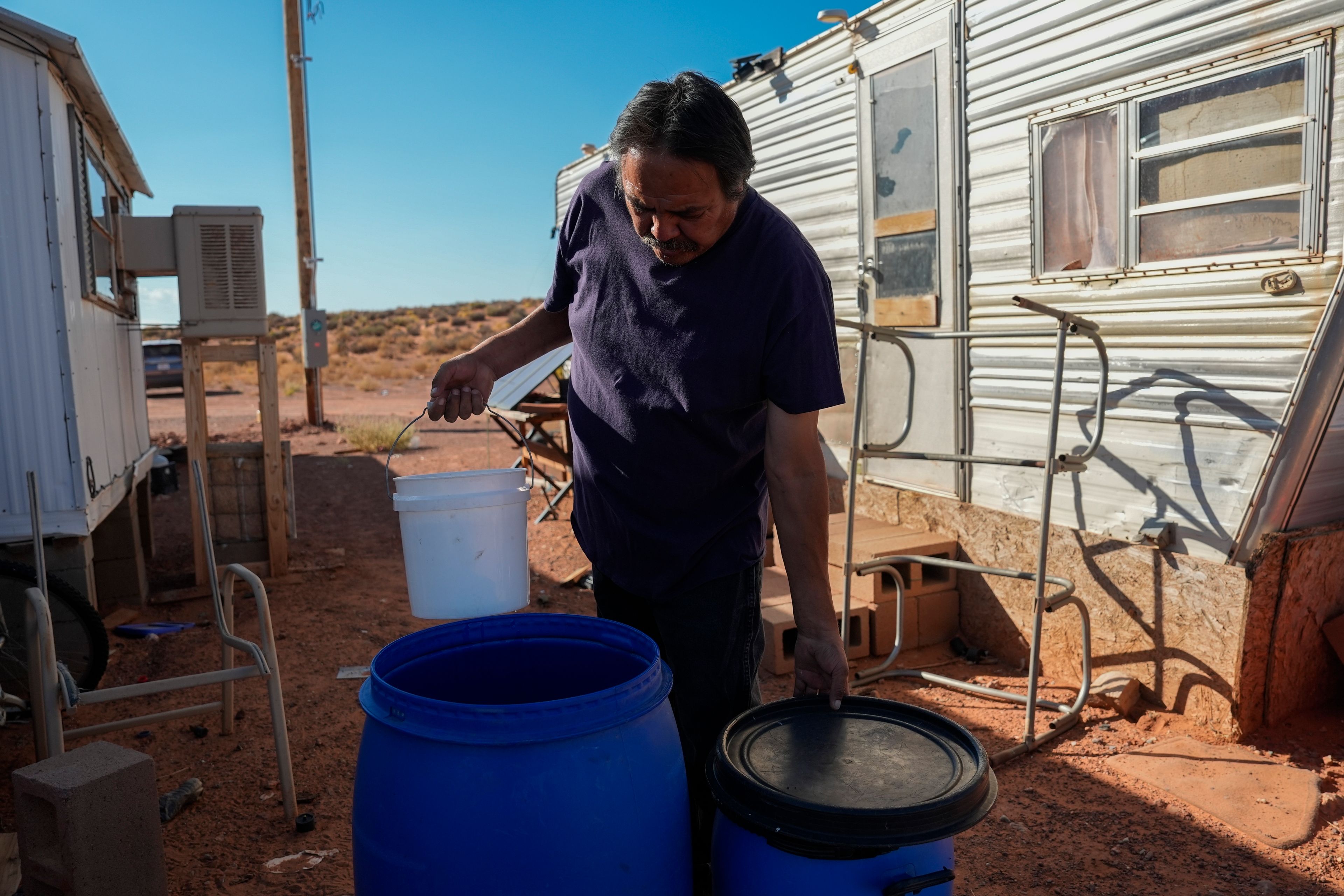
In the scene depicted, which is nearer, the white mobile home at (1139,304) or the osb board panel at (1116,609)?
the white mobile home at (1139,304)

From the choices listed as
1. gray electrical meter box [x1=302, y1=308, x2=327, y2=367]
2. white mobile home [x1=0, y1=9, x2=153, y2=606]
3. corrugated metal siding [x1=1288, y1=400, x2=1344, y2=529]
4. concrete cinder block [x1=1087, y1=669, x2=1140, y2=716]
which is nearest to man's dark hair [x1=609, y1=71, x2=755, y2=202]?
corrugated metal siding [x1=1288, y1=400, x2=1344, y2=529]

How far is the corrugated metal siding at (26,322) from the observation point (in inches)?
178

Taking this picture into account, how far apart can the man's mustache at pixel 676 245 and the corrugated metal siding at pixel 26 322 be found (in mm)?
4077

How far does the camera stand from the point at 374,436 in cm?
1285

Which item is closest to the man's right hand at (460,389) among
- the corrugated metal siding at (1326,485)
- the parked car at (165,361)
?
the corrugated metal siding at (1326,485)

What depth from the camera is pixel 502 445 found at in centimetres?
1315

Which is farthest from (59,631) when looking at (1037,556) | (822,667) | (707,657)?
(1037,556)

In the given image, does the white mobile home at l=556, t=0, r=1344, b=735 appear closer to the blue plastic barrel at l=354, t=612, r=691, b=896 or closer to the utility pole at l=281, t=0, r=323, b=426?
the blue plastic barrel at l=354, t=612, r=691, b=896

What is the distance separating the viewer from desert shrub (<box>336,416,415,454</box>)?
41.5ft

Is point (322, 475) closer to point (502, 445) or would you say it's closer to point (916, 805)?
point (502, 445)

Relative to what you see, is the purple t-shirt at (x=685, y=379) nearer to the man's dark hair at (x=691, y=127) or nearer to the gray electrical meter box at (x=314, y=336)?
the man's dark hair at (x=691, y=127)

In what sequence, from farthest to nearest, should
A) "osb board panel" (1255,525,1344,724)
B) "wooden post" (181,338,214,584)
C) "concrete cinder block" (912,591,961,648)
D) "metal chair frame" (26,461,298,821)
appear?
"wooden post" (181,338,214,584) → "concrete cinder block" (912,591,961,648) → "osb board panel" (1255,525,1344,724) → "metal chair frame" (26,461,298,821)

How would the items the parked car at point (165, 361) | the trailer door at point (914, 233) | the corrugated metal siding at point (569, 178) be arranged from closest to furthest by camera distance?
the trailer door at point (914, 233) → the corrugated metal siding at point (569, 178) → the parked car at point (165, 361)

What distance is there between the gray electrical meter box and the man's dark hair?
1214cm
